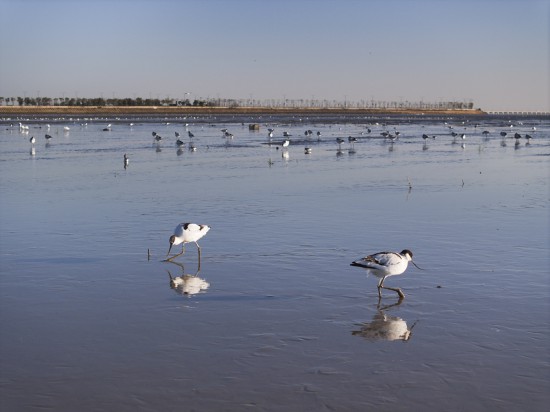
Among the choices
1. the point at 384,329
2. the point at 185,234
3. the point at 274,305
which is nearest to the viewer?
the point at 384,329

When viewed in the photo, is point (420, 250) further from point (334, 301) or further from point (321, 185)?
point (321, 185)

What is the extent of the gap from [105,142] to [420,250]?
3996 cm

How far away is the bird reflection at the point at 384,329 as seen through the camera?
871 centimetres

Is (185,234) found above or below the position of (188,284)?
above

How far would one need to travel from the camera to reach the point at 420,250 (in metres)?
13.2

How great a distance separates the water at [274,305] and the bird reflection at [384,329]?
0.04m

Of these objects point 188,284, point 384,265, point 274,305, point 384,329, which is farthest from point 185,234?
point 384,329

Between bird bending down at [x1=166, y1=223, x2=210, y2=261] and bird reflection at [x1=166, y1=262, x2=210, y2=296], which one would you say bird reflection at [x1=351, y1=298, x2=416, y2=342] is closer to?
bird reflection at [x1=166, y1=262, x2=210, y2=296]

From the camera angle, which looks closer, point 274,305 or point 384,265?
point 274,305

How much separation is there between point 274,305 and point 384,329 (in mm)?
1616

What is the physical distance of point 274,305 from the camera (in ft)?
32.4

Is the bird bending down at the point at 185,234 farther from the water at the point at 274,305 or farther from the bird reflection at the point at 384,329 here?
the bird reflection at the point at 384,329

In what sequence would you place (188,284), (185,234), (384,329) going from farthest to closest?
(185,234), (188,284), (384,329)

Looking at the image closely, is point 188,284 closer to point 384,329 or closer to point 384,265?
point 384,265
